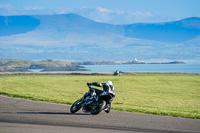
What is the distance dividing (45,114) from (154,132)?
16.2 feet

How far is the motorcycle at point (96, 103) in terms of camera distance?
15594 mm

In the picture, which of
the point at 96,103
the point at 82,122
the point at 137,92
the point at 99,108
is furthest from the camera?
the point at 137,92

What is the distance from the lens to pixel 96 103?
1592cm

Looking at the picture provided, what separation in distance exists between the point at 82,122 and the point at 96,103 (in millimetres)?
1976

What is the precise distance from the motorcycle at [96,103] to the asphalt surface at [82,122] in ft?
0.76

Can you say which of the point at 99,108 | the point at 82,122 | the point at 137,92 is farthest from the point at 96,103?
the point at 137,92

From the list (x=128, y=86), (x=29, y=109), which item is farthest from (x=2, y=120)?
(x=128, y=86)

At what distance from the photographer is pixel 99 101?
15.9 m

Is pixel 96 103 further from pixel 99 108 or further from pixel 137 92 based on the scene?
pixel 137 92

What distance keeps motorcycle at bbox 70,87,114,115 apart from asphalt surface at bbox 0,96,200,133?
23 cm

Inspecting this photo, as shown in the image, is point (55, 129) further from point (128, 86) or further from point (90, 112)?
point (128, 86)

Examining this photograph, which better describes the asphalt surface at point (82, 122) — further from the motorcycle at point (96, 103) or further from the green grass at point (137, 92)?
the green grass at point (137, 92)

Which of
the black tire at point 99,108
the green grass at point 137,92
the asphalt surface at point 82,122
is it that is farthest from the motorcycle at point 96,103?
the green grass at point 137,92

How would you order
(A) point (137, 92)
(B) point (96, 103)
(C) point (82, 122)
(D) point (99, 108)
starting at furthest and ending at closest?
(A) point (137, 92)
(B) point (96, 103)
(D) point (99, 108)
(C) point (82, 122)
